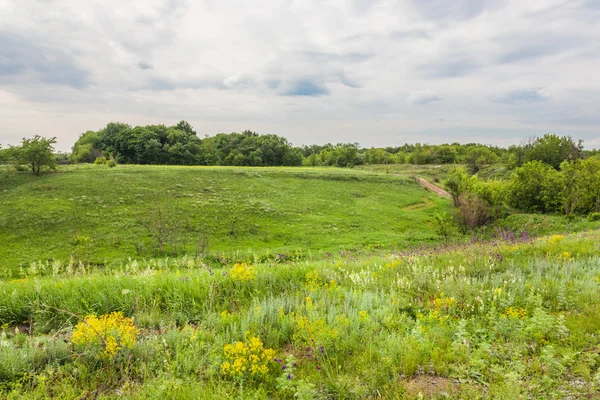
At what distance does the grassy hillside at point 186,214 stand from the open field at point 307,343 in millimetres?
17815

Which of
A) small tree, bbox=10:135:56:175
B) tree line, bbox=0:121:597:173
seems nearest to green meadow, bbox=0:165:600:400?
small tree, bbox=10:135:56:175

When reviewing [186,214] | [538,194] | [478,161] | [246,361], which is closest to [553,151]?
[478,161]

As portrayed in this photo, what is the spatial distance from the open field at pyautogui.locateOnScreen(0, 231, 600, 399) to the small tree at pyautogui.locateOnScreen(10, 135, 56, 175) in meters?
42.5

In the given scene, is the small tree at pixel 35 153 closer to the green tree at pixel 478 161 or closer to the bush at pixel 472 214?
the bush at pixel 472 214

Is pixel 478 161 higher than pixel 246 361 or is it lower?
higher

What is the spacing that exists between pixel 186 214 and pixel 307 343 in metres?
31.1

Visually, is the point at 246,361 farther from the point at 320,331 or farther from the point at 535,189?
the point at 535,189

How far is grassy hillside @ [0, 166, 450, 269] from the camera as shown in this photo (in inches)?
1006

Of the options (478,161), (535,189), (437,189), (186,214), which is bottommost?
(186,214)

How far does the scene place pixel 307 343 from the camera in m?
4.41

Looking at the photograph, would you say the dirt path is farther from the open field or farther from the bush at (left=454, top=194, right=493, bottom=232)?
the open field

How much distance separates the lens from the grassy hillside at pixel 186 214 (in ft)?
83.8

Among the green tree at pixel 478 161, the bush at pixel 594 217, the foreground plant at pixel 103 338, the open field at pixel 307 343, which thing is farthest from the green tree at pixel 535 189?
the green tree at pixel 478 161

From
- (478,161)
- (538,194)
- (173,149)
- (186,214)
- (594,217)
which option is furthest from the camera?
(478,161)
